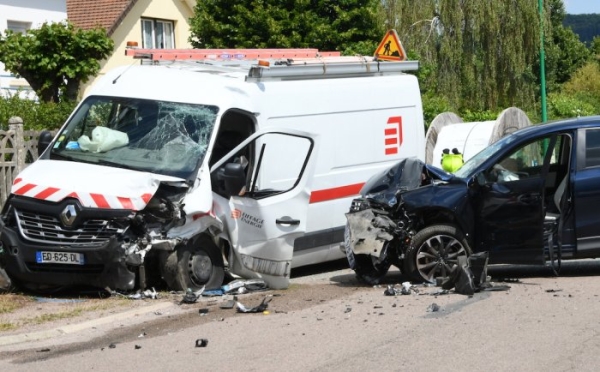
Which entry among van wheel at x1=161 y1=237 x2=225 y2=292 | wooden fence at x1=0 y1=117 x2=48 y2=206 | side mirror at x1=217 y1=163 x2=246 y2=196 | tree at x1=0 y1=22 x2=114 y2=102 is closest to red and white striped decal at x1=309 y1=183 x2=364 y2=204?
side mirror at x1=217 y1=163 x2=246 y2=196

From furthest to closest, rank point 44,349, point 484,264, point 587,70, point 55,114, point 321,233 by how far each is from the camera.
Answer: point 587,70 < point 55,114 < point 321,233 < point 484,264 < point 44,349

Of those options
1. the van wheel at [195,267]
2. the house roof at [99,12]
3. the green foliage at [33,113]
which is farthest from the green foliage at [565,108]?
the van wheel at [195,267]

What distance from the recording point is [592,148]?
11328mm

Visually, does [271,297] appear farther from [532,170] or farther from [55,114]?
[55,114]

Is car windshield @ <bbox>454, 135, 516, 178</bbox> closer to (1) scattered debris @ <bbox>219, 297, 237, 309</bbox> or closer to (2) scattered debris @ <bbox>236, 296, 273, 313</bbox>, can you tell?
(2) scattered debris @ <bbox>236, 296, 273, 313</bbox>

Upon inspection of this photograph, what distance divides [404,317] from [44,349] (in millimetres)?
3208

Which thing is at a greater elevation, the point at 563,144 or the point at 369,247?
the point at 563,144

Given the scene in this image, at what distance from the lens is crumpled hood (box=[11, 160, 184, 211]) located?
1005 cm

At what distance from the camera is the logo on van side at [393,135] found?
531 inches

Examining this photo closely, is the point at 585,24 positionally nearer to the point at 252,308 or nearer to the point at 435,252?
the point at 435,252

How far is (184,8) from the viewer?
128 ft

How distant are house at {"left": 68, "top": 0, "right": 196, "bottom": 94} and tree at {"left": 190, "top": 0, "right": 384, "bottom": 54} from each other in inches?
293

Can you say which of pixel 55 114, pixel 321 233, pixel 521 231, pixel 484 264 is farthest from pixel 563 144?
pixel 55 114

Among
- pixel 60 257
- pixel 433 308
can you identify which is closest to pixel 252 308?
pixel 433 308
